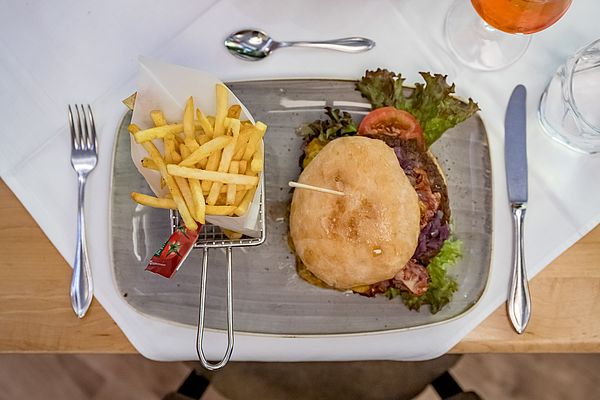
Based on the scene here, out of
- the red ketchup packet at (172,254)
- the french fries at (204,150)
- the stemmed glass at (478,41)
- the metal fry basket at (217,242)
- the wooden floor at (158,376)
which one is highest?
the french fries at (204,150)

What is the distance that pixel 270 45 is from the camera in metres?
2.10

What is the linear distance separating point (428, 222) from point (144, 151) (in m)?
0.95

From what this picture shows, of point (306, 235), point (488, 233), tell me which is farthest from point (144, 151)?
point (488, 233)

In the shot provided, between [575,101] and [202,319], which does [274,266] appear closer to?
[202,319]

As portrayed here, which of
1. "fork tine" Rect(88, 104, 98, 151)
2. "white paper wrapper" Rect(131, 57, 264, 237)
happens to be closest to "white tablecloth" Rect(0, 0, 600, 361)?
"fork tine" Rect(88, 104, 98, 151)

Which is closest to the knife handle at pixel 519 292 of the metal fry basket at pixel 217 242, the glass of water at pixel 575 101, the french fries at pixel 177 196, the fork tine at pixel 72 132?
the glass of water at pixel 575 101

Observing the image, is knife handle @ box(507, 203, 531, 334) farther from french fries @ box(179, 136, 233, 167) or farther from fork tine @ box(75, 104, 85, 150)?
fork tine @ box(75, 104, 85, 150)

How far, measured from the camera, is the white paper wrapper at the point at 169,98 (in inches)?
69.6

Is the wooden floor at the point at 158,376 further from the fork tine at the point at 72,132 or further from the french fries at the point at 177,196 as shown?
the french fries at the point at 177,196

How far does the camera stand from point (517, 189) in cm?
203

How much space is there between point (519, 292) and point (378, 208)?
0.64 m

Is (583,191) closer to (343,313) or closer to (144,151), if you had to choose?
(343,313)

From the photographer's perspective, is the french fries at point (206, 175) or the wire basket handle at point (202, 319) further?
the wire basket handle at point (202, 319)

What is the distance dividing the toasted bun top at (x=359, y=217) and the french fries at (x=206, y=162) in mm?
242
